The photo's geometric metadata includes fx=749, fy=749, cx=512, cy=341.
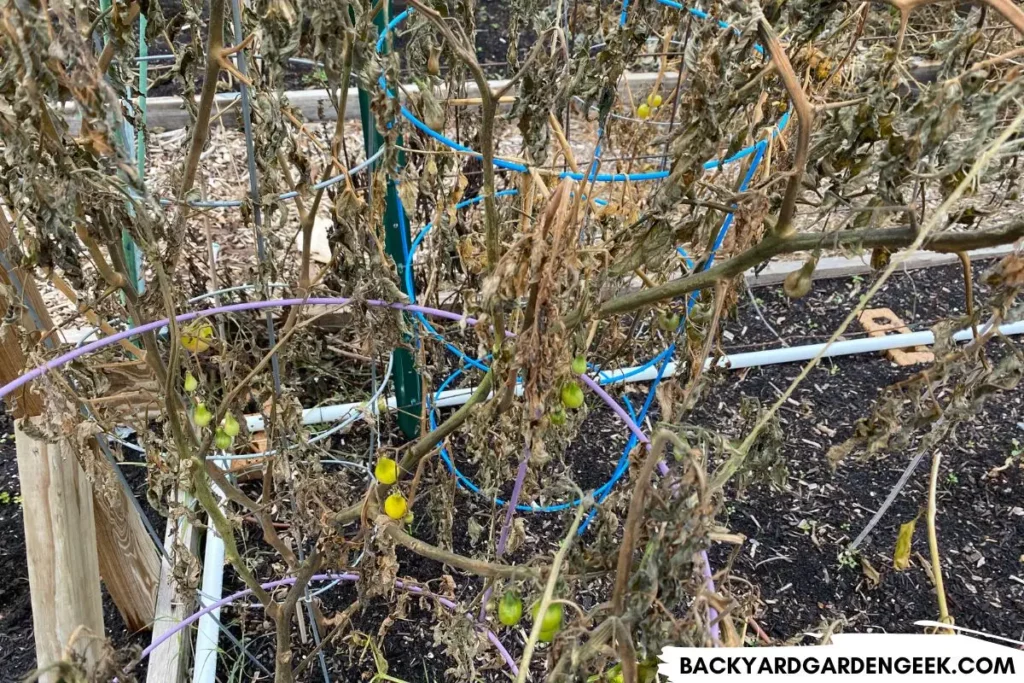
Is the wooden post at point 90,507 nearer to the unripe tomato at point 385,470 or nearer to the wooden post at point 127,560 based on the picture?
the wooden post at point 127,560

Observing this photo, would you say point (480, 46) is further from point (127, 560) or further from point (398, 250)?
point (127, 560)

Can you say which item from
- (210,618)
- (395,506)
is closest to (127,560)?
(210,618)

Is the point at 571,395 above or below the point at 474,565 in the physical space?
above

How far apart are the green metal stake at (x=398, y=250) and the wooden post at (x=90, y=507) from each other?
1.87 feet

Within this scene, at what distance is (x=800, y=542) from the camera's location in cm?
196

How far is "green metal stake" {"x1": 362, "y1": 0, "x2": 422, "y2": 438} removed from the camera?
1.56 meters

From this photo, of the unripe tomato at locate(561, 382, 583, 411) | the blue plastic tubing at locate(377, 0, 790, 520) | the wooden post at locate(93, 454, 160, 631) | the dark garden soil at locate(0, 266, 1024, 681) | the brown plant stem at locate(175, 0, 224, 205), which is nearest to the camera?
the brown plant stem at locate(175, 0, 224, 205)

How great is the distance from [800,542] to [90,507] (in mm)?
1640

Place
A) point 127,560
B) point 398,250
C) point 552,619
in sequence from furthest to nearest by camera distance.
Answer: point 398,250
point 127,560
point 552,619

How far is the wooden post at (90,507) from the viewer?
1114 mm

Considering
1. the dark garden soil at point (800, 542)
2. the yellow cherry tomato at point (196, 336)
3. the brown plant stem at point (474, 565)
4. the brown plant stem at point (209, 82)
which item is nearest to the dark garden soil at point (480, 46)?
the dark garden soil at point (800, 542)

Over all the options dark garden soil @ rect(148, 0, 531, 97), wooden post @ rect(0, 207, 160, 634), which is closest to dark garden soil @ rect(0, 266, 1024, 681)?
wooden post @ rect(0, 207, 160, 634)

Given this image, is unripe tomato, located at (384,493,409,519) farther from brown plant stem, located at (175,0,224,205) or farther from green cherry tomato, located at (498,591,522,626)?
brown plant stem, located at (175,0,224,205)

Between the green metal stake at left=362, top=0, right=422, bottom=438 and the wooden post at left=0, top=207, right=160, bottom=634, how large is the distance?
0.57 m
